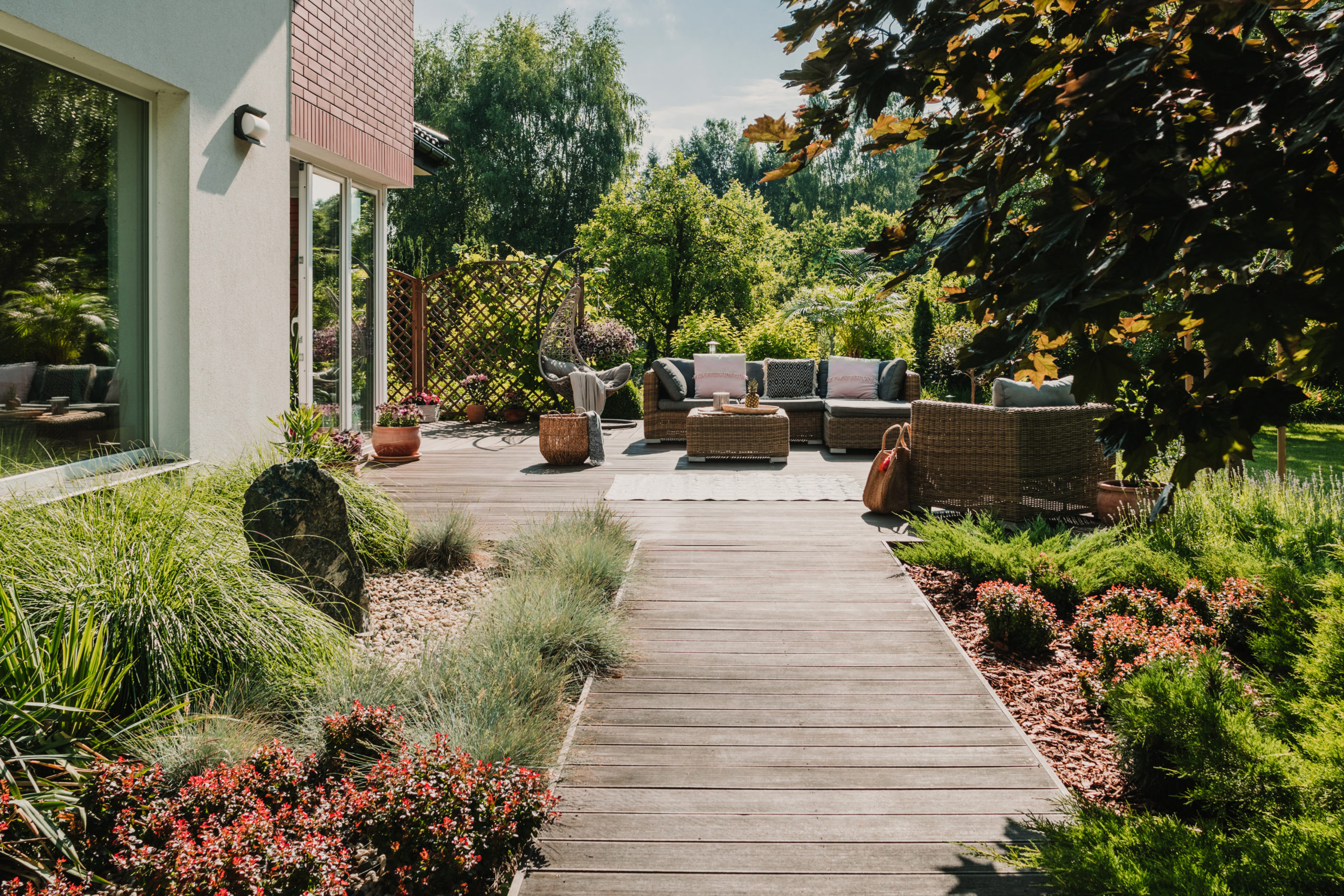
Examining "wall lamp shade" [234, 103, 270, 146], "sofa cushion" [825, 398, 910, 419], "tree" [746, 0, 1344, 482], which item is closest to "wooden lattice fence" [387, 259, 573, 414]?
"sofa cushion" [825, 398, 910, 419]

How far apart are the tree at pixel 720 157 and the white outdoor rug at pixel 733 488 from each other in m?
34.5

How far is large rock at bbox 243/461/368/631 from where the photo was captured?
3275mm

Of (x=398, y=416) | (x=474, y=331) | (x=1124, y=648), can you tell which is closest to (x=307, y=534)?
(x=1124, y=648)

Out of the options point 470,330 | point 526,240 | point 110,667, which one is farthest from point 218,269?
point 526,240

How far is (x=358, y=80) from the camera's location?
24.1 ft

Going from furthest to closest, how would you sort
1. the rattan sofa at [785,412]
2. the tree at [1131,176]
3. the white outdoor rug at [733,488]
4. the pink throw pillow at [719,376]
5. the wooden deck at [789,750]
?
the pink throw pillow at [719,376], the rattan sofa at [785,412], the white outdoor rug at [733,488], the wooden deck at [789,750], the tree at [1131,176]

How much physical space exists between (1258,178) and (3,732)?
2571mm

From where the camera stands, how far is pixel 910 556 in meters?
4.54

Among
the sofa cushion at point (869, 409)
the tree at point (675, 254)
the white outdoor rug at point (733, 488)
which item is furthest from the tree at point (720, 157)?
the white outdoor rug at point (733, 488)

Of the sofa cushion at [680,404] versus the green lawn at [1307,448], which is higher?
the sofa cushion at [680,404]

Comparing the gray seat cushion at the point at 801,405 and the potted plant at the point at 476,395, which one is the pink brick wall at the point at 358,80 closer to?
the potted plant at the point at 476,395

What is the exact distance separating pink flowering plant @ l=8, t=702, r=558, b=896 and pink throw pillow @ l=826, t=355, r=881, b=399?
8038 mm

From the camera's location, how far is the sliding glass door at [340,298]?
695 centimetres

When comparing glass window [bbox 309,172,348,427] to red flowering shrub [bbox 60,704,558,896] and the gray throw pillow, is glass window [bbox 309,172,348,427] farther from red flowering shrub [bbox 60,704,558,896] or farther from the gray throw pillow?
red flowering shrub [bbox 60,704,558,896]
